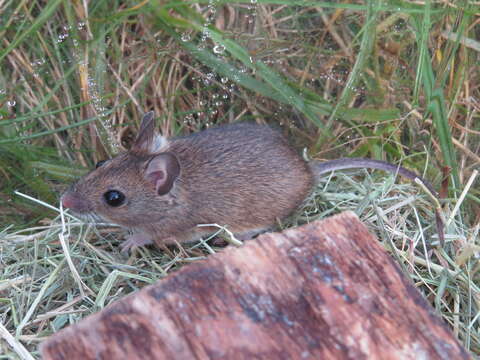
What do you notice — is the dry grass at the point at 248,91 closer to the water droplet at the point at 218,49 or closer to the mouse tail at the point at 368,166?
the water droplet at the point at 218,49

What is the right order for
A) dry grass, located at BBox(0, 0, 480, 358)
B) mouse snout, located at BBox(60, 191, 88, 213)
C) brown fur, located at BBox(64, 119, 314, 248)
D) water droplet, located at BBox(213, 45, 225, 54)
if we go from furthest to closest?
water droplet, located at BBox(213, 45, 225, 54) → dry grass, located at BBox(0, 0, 480, 358) → brown fur, located at BBox(64, 119, 314, 248) → mouse snout, located at BBox(60, 191, 88, 213)

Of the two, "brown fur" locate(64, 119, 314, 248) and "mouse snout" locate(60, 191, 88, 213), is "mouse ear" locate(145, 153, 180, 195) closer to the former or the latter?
"brown fur" locate(64, 119, 314, 248)

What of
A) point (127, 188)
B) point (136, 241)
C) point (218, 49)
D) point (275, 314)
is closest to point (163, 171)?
point (127, 188)

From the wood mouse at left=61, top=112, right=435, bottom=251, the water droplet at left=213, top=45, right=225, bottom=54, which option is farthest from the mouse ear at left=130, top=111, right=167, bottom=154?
the water droplet at left=213, top=45, right=225, bottom=54

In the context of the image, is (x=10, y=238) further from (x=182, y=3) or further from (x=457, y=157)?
(x=457, y=157)

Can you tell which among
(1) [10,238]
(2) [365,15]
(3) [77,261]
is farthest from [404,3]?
(1) [10,238]

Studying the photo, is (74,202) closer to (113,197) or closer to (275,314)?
(113,197)

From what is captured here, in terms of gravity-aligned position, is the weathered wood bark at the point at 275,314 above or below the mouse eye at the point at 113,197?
above

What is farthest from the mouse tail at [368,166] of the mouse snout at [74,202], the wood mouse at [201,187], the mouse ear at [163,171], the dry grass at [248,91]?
the mouse snout at [74,202]
